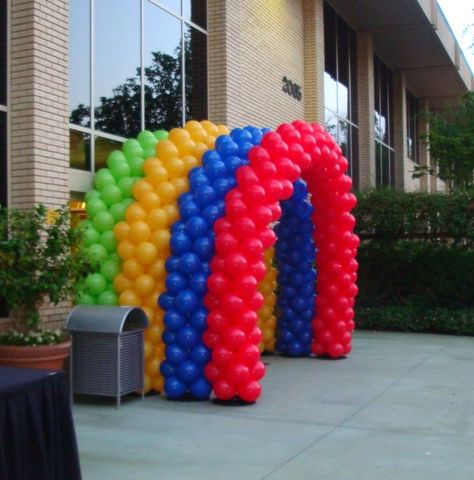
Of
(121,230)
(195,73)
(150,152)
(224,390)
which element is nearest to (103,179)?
(150,152)

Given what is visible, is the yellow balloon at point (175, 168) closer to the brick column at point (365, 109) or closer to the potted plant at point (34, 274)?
the potted plant at point (34, 274)

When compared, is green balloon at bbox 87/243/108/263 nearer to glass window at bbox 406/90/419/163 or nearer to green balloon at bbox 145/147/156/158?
green balloon at bbox 145/147/156/158

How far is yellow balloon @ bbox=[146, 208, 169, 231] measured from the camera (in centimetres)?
902

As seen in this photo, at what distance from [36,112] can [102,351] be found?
2.85 metres

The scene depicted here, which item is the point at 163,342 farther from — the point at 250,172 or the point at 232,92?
the point at 232,92

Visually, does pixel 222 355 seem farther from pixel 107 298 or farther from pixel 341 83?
pixel 341 83

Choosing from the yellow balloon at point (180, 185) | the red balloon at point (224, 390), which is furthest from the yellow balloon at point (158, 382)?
the yellow balloon at point (180, 185)

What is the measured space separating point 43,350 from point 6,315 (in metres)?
1.39

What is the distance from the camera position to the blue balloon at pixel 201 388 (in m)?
8.75

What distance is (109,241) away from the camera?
917cm

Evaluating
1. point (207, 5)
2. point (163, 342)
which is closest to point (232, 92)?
point (207, 5)

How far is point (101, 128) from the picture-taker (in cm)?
1063

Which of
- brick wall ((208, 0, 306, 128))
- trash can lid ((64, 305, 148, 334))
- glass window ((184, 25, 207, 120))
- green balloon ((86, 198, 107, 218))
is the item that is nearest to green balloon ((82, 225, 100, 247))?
green balloon ((86, 198, 107, 218))

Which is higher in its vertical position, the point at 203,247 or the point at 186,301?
the point at 203,247
